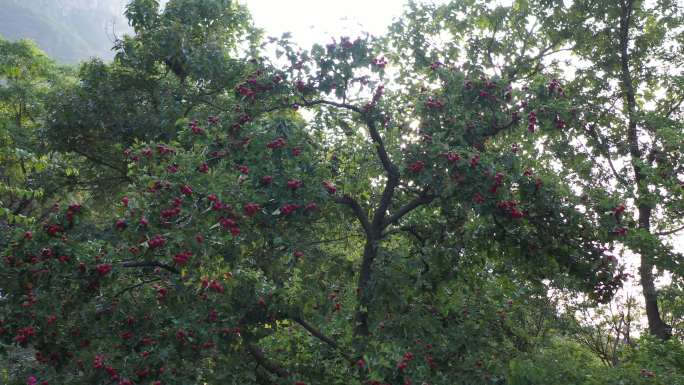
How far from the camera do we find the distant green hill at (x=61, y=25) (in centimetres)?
14500

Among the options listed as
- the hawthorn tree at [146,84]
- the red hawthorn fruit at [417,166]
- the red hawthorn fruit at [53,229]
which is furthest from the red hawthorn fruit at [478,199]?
the hawthorn tree at [146,84]

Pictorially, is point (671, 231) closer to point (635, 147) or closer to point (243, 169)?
point (635, 147)

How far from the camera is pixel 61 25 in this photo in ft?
536

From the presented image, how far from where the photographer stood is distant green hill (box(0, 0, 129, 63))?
14500 cm

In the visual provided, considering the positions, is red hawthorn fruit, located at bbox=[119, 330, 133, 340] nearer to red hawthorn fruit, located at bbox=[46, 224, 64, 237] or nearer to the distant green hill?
red hawthorn fruit, located at bbox=[46, 224, 64, 237]

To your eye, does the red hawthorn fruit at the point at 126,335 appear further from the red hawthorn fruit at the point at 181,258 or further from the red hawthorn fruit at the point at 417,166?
the red hawthorn fruit at the point at 417,166

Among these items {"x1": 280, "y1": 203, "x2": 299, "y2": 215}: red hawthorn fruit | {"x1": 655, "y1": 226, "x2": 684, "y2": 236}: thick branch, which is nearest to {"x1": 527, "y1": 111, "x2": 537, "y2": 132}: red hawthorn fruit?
{"x1": 280, "y1": 203, "x2": 299, "y2": 215}: red hawthorn fruit

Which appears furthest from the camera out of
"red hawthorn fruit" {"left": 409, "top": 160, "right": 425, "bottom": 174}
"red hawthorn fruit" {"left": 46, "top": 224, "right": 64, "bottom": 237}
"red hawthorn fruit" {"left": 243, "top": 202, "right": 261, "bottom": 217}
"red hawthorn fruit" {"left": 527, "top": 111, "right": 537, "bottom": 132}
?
"red hawthorn fruit" {"left": 527, "top": 111, "right": 537, "bottom": 132}

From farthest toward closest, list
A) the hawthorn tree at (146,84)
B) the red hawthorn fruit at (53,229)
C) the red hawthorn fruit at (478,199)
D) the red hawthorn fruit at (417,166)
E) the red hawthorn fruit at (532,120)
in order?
the hawthorn tree at (146,84), the red hawthorn fruit at (532,120), the red hawthorn fruit at (417,166), the red hawthorn fruit at (478,199), the red hawthorn fruit at (53,229)

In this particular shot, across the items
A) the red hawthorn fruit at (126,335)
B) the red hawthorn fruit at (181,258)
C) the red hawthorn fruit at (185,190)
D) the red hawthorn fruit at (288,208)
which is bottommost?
the red hawthorn fruit at (126,335)

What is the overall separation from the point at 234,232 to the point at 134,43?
7.96 metres

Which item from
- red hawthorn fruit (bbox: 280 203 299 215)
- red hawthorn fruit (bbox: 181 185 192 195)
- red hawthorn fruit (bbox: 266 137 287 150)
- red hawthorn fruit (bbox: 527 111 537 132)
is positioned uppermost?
red hawthorn fruit (bbox: 527 111 537 132)

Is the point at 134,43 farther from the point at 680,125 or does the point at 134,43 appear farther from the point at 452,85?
the point at 680,125

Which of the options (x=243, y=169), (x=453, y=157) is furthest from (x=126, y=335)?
(x=453, y=157)
